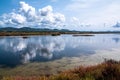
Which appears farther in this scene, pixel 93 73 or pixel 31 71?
pixel 31 71

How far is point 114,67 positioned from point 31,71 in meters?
9.02

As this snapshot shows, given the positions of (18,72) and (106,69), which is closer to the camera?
(106,69)

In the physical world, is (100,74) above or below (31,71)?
above

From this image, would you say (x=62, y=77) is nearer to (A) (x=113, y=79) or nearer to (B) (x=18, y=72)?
(A) (x=113, y=79)

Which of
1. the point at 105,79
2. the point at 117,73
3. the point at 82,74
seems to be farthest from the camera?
the point at 82,74

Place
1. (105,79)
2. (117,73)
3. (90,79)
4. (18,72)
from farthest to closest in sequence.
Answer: (18,72) < (117,73) < (105,79) < (90,79)

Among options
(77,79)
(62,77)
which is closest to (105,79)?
(77,79)

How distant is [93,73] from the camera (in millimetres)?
9492

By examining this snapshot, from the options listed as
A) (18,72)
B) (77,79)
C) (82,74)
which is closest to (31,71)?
(18,72)

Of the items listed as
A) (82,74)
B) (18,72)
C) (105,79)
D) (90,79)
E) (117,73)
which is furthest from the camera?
(18,72)

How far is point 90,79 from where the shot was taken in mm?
8172

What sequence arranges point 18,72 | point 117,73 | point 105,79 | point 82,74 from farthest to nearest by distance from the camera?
point 18,72 < point 82,74 < point 117,73 < point 105,79

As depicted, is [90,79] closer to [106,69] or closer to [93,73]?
[93,73]

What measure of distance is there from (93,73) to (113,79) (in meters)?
1.38
